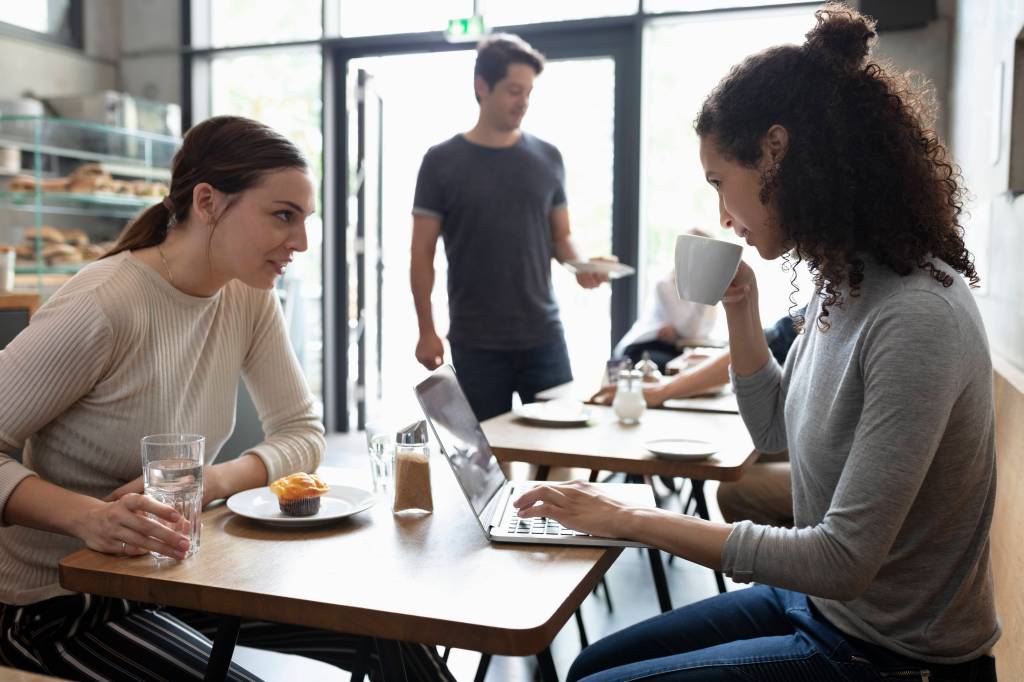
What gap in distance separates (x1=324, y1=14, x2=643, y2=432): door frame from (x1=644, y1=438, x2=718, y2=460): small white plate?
3063mm

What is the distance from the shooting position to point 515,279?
10.5 feet

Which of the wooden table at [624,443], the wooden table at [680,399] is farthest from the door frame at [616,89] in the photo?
the wooden table at [624,443]

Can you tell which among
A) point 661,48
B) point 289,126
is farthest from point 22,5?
point 661,48

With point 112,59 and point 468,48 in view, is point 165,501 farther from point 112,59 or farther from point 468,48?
point 112,59

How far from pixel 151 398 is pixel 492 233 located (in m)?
1.81

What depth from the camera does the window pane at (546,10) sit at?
5.08 meters

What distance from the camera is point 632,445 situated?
6.88ft

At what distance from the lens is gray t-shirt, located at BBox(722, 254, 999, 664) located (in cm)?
108

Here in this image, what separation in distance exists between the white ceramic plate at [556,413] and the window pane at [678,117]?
8.57 feet

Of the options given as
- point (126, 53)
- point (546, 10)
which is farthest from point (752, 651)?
point (126, 53)

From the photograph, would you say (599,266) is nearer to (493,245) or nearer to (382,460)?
(493,245)

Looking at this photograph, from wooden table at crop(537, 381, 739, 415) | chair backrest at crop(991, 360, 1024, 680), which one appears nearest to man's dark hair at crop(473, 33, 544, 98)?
wooden table at crop(537, 381, 739, 415)

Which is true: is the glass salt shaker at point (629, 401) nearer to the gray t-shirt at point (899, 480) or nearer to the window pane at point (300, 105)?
the gray t-shirt at point (899, 480)

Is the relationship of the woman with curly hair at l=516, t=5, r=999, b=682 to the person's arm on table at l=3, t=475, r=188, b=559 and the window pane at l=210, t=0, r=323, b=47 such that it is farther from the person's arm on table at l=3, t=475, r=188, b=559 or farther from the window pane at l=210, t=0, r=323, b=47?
the window pane at l=210, t=0, r=323, b=47
